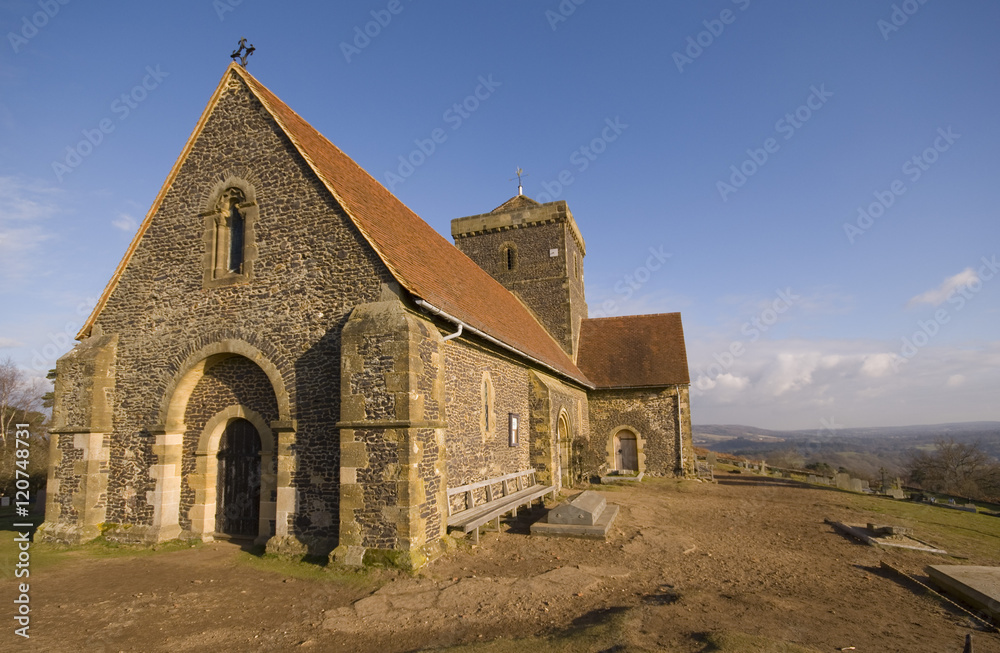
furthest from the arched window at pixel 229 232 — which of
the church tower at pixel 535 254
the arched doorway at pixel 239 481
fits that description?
the church tower at pixel 535 254

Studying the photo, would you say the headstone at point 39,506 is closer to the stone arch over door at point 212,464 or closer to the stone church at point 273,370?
the stone church at point 273,370

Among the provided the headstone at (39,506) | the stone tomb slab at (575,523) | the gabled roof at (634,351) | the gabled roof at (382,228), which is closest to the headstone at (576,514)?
the stone tomb slab at (575,523)

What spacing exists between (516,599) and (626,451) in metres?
16.8

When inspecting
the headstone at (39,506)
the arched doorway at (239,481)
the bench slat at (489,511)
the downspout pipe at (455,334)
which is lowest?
the headstone at (39,506)

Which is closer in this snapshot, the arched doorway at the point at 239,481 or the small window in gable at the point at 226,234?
the arched doorway at the point at 239,481

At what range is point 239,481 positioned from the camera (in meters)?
10.7

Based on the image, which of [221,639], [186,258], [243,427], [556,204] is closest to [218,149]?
[186,258]

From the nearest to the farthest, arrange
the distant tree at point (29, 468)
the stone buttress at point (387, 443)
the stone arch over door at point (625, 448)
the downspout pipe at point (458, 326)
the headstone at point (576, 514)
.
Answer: the stone buttress at point (387, 443) < the downspout pipe at point (458, 326) < the headstone at point (576, 514) < the distant tree at point (29, 468) < the stone arch over door at point (625, 448)

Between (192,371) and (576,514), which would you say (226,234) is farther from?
(576,514)

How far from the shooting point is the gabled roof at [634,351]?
23484 millimetres

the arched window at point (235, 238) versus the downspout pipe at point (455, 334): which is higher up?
the arched window at point (235, 238)

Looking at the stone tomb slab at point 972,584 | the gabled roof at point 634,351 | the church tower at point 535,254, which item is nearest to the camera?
the stone tomb slab at point 972,584

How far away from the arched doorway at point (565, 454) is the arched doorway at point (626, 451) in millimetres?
4409

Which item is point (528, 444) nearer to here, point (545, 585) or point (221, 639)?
point (545, 585)
